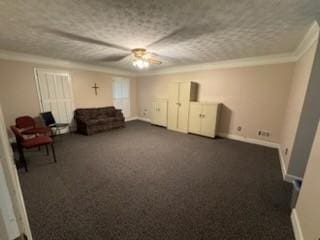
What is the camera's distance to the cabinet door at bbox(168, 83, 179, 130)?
5082 millimetres

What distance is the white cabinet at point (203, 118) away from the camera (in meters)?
4.30

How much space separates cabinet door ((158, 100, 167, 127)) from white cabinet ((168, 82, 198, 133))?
0.94ft

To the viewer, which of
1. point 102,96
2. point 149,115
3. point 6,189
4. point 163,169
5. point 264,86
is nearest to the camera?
point 6,189

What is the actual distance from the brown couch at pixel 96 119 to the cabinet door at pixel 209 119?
118 inches

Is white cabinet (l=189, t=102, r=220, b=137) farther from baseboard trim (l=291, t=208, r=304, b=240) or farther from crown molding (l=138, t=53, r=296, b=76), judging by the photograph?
baseboard trim (l=291, t=208, r=304, b=240)

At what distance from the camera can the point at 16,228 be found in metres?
0.43

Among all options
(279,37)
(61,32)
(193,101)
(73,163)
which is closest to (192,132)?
(193,101)

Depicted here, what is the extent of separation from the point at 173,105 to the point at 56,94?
378 cm

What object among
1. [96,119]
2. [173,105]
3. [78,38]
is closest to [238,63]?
[173,105]

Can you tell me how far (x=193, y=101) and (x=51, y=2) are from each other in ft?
13.6

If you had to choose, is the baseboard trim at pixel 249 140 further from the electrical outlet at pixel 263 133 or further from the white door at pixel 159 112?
the white door at pixel 159 112

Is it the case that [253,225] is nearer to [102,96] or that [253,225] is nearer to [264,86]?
[264,86]

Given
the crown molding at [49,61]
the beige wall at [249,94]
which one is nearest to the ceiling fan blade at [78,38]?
Answer: the crown molding at [49,61]

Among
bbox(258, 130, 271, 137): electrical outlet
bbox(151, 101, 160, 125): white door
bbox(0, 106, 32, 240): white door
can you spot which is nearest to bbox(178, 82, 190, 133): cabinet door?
bbox(151, 101, 160, 125): white door
